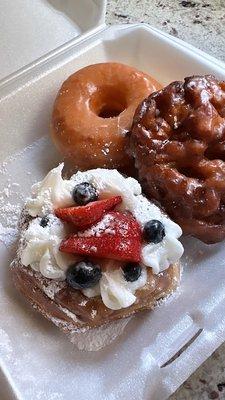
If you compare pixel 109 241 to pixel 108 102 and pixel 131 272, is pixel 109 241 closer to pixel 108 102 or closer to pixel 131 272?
pixel 131 272

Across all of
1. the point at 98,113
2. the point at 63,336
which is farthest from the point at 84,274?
the point at 98,113

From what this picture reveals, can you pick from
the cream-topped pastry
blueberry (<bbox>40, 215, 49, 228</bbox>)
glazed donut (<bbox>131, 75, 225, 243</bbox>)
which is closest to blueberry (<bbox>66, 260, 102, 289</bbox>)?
the cream-topped pastry

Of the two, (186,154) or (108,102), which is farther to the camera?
(108,102)

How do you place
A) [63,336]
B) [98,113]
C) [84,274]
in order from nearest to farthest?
[84,274] → [63,336] → [98,113]

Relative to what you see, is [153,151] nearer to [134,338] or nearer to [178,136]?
[178,136]

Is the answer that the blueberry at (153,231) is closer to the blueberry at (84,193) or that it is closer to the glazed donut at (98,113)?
the blueberry at (84,193)

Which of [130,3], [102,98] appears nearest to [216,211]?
[102,98]

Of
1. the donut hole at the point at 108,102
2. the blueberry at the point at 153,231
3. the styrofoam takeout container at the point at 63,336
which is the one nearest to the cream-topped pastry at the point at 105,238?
the blueberry at the point at 153,231
